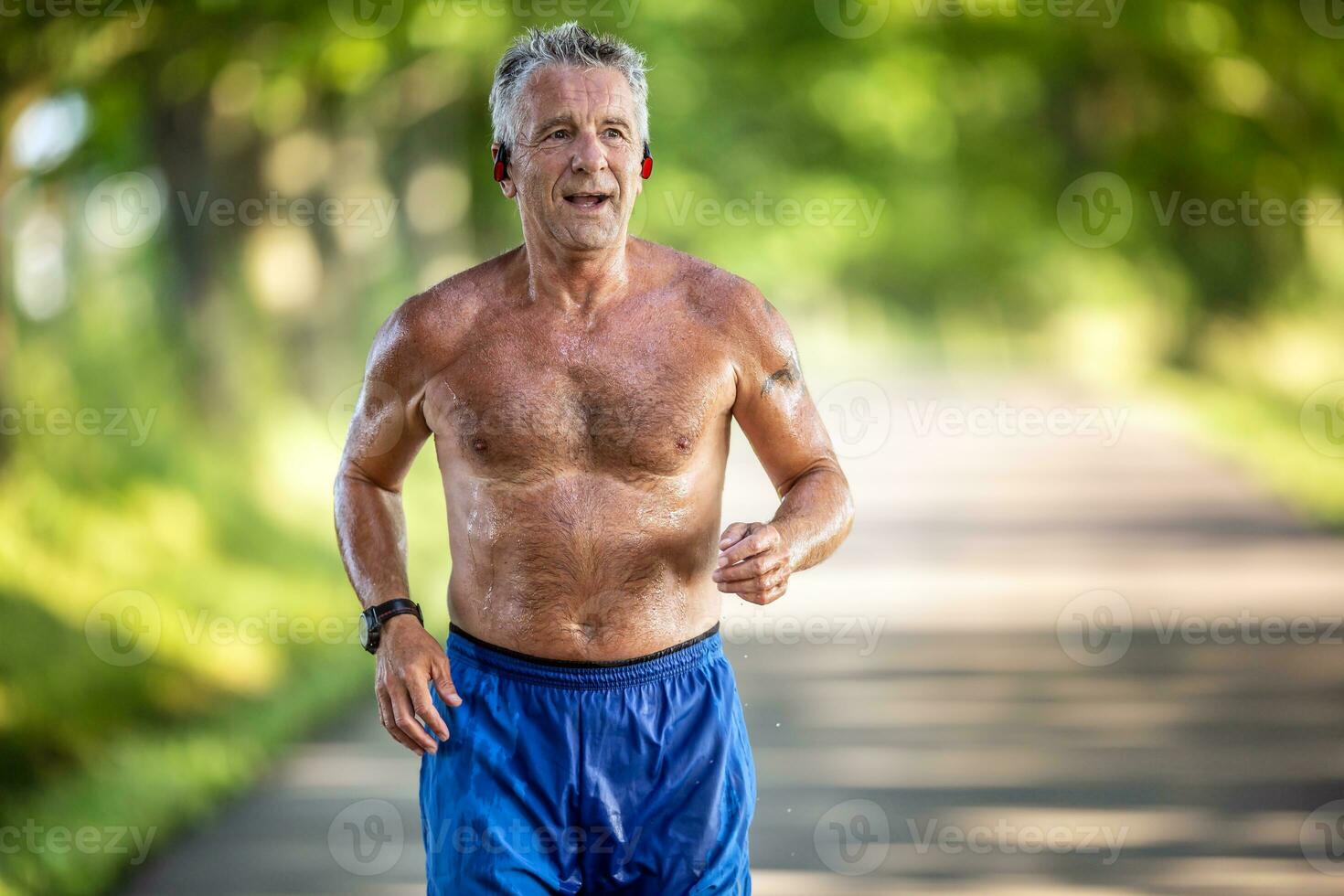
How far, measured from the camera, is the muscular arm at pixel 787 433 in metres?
3.60

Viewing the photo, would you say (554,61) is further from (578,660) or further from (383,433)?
(578,660)

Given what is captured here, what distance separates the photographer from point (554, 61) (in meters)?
3.62

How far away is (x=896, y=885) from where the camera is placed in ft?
21.2

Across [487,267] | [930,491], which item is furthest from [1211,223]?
[487,267]

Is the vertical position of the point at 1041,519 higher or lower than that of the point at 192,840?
higher

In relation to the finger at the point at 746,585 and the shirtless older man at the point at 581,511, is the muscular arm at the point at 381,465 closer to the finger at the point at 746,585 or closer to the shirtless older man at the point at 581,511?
the shirtless older man at the point at 581,511

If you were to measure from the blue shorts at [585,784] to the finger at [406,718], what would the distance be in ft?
0.26

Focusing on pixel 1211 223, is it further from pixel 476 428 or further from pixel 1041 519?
pixel 476 428

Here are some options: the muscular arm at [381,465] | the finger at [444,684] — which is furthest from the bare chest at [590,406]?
the finger at [444,684]

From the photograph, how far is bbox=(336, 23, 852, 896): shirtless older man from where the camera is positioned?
142 inches

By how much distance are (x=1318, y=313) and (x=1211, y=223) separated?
6.78 feet

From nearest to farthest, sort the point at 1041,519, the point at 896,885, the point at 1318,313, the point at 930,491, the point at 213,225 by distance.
A: the point at 896,885 → the point at 213,225 → the point at 1041,519 → the point at 930,491 → the point at 1318,313

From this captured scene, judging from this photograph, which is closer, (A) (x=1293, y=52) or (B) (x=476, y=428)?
(B) (x=476, y=428)

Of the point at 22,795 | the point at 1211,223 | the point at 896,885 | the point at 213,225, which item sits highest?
the point at 1211,223
